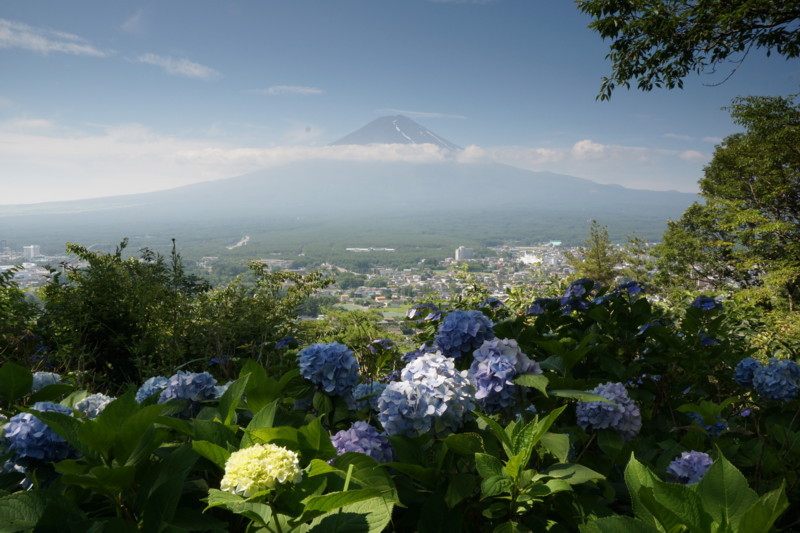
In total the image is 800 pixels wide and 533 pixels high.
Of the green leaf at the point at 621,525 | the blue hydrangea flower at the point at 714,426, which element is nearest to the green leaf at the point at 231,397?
the green leaf at the point at 621,525

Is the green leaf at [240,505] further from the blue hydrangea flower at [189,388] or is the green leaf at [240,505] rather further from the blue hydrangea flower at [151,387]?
the blue hydrangea flower at [151,387]

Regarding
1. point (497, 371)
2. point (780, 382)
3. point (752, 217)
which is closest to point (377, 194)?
point (752, 217)

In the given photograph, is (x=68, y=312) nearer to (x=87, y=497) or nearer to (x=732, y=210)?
(x=87, y=497)

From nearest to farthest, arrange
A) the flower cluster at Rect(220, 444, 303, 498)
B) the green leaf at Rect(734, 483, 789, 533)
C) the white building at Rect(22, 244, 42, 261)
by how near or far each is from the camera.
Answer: the green leaf at Rect(734, 483, 789, 533) < the flower cluster at Rect(220, 444, 303, 498) < the white building at Rect(22, 244, 42, 261)

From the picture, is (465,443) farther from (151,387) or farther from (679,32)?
(679,32)

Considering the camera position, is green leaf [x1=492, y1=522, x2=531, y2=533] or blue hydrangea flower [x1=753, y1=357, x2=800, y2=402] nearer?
green leaf [x1=492, y1=522, x2=531, y2=533]

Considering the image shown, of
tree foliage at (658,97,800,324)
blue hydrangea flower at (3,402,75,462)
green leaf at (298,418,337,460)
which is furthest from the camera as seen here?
tree foliage at (658,97,800,324)

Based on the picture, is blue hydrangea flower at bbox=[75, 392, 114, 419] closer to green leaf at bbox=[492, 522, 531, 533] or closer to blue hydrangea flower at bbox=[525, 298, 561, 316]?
green leaf at bbox=[492, 522, 531, 533]


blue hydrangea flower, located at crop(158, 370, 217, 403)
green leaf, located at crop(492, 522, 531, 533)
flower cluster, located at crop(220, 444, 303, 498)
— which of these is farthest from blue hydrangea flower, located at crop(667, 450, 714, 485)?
blue hydrangea flower, located at crop(158, 370, 217, 403)
